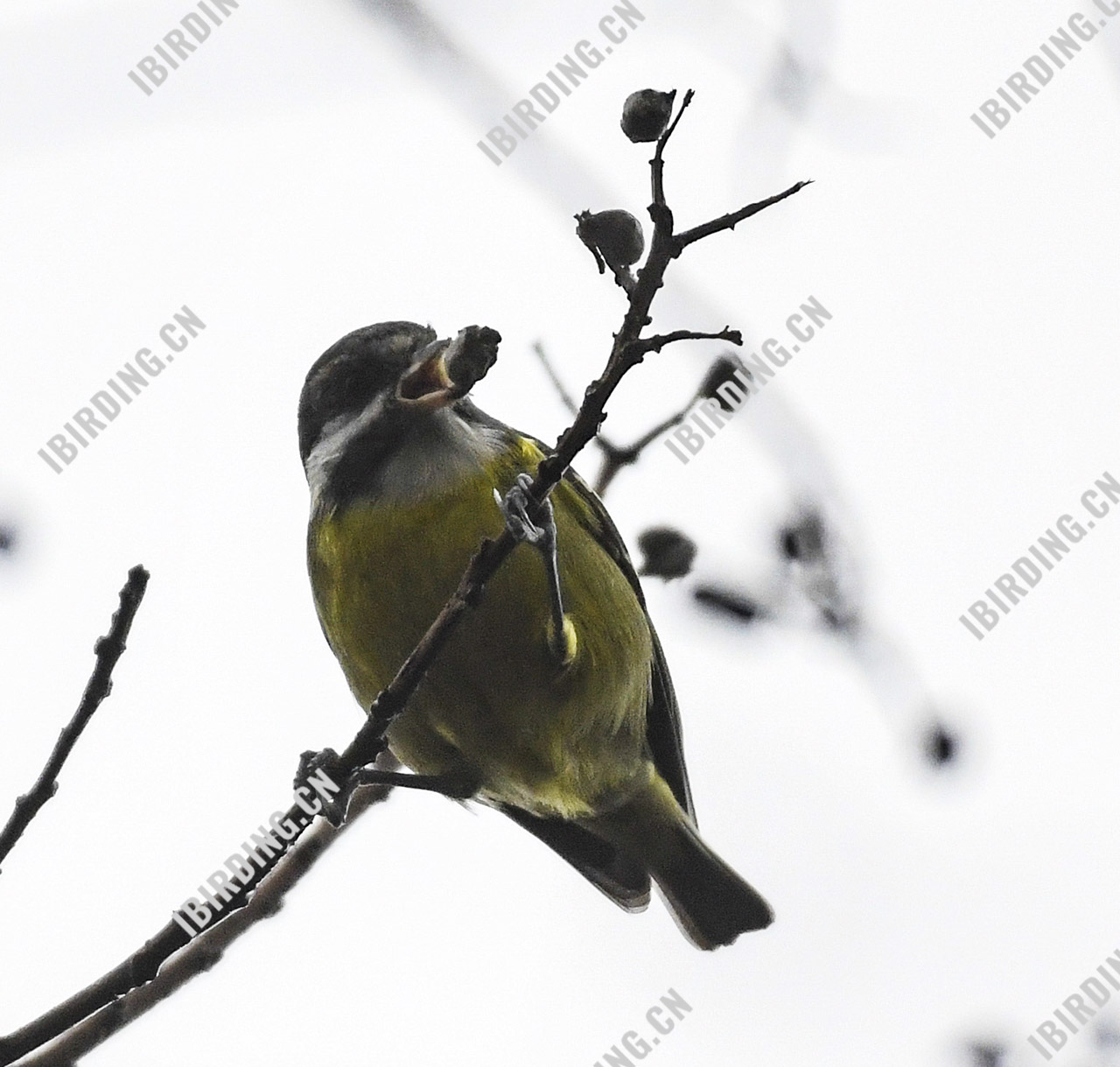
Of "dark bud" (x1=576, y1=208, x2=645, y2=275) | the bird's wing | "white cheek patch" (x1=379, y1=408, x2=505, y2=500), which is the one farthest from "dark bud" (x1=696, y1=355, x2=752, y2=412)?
the bird's wing

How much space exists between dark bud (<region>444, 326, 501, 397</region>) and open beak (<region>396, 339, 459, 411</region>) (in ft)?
3.44

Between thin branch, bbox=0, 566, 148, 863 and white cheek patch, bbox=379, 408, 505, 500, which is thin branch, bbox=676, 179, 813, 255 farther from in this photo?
white cheek patch, bbox=379, 408, 505, 500

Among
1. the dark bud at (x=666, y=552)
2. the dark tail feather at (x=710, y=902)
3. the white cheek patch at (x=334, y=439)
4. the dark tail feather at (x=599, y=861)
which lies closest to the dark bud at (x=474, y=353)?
the dark bud at (x=666, y=552)

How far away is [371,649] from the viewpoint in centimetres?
448

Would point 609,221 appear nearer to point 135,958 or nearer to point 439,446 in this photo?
point 135,958

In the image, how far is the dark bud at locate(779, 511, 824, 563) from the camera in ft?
12.4

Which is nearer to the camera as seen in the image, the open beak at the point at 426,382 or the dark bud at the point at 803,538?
the dark bud at the point at 803,538

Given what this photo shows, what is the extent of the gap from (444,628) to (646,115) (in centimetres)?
114

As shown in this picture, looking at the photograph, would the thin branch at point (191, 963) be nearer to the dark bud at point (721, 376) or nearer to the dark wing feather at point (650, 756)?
the dark bud at point (721, 376)

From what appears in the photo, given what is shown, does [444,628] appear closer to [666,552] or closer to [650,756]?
[666,552]

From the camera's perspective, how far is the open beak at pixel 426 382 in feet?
13.0

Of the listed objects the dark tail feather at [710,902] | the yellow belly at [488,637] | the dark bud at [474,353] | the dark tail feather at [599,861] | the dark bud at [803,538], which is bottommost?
the dark tail feather at [599,861]

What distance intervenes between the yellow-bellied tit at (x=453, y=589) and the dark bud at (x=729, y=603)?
42cm

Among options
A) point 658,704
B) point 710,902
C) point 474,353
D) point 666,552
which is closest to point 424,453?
point 666,552
